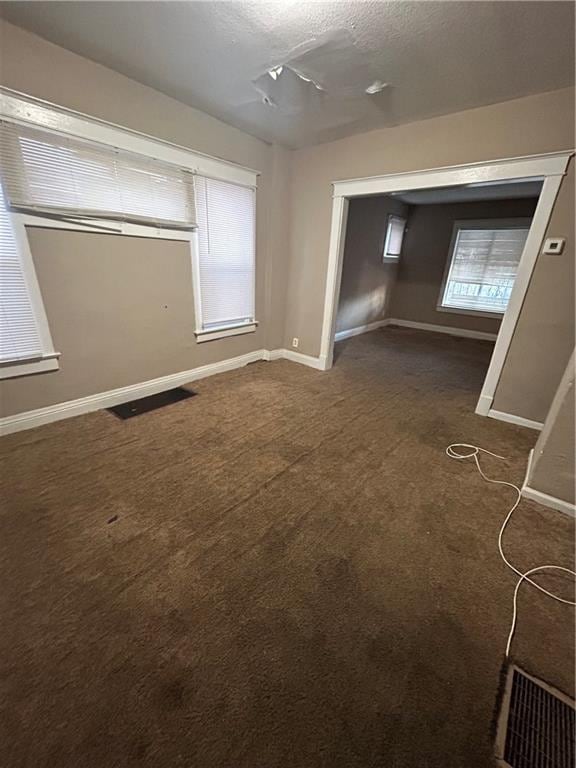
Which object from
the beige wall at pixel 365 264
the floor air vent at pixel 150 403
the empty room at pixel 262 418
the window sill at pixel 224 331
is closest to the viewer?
the empty room at pixel 262 418

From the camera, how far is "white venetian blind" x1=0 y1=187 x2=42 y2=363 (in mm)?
1992

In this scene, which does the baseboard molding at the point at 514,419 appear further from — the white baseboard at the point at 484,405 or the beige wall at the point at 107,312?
the beige wall at the point at 107,312

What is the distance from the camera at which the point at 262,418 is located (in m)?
2.74

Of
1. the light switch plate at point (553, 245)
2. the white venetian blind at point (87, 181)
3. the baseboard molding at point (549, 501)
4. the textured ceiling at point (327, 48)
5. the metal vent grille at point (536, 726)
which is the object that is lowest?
the metal vent grille at point (536, 726)

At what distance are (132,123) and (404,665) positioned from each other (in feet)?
11.9

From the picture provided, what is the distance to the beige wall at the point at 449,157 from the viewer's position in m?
2.28

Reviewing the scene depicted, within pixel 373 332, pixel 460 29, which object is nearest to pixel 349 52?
pixel 460 29

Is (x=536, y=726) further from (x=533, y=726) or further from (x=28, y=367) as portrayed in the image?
(x=28, y=367)

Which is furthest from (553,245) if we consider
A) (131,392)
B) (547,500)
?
(131,392)

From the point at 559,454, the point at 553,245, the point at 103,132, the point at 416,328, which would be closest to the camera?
the point at 559,454

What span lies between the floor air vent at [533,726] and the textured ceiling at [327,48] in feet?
9.53

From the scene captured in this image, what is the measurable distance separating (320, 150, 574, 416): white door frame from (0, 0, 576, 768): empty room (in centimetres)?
2

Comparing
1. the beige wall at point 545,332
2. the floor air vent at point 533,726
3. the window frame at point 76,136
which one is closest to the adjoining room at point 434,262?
the beige wall at point 545,332

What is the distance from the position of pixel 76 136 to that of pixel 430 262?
248 inches
